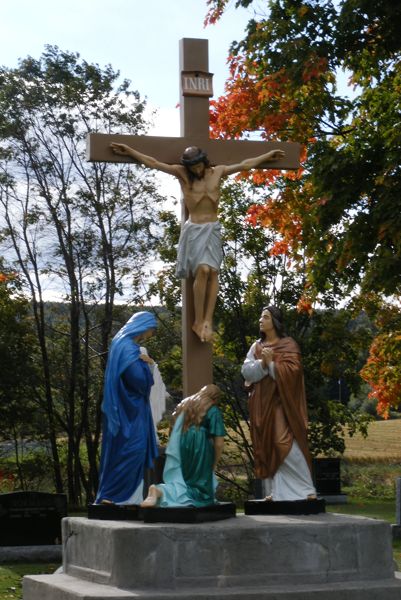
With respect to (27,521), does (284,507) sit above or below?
above

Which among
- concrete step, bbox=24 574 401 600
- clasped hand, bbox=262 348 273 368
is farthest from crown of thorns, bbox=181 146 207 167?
concrete step, bbox=24 574 401 600

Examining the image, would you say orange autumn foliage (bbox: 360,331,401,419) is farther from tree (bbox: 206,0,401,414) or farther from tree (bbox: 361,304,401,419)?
tree (bbox: 206,0,401,414)

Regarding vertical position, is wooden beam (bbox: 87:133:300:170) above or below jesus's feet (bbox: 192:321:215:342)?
above

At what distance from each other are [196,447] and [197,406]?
345 mm

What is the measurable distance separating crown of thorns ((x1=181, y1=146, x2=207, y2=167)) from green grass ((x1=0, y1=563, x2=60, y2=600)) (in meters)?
5.14

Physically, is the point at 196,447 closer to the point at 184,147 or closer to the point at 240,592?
the point at 240,592

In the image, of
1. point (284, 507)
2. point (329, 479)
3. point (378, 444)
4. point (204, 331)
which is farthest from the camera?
point (378, 444)

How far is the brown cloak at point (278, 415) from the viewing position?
1030 centimetres

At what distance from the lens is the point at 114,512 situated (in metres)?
9.92

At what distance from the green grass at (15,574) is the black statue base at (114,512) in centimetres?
291

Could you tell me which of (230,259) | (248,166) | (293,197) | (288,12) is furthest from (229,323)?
(248,166)

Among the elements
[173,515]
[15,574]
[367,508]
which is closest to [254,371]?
[173,515]

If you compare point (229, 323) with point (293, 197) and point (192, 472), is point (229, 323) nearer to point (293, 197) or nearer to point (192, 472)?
point (293, 197)

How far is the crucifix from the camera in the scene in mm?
10555
